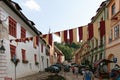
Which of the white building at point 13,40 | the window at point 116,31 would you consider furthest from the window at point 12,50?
the window at point 116,31

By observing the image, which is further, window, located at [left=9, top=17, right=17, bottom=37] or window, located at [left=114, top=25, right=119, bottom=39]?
window, located at [left=114, top=25, right=119, bottom=39]

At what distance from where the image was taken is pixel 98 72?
35.2 metres

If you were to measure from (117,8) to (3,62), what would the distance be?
50.5 feet

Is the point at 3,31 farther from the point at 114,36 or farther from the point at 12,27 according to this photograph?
the point at 114,36

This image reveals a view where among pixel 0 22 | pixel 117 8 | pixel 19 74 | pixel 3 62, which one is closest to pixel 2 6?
pixel 0 22

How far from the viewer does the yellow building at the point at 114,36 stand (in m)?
31.6

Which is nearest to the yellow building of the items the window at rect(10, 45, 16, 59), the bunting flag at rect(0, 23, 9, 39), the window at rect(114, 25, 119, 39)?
the window at rect(114, 25, 119, 39)

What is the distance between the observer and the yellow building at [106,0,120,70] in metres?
31.6

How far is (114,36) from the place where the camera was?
1330 inches

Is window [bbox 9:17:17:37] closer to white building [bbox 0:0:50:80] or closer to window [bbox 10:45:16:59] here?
white building [bbox 0:0:50:80]

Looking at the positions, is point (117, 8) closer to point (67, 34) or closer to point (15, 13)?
point (15, 13)

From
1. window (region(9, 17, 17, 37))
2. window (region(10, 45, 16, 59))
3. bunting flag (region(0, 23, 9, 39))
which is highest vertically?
window (region(9, 17, 17, 37))

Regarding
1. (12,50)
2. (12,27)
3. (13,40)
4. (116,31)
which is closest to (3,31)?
(13,40)

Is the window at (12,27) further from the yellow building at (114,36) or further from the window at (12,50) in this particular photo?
the yellow building at (114,36)
